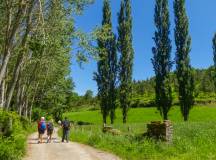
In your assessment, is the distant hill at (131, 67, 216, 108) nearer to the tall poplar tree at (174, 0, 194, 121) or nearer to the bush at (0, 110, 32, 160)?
the tall poplar tree at (174, 0, 194, 121)

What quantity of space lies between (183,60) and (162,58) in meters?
2.90

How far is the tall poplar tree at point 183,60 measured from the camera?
6031 centimetres

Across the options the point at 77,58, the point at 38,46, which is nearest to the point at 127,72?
the point at 77,58

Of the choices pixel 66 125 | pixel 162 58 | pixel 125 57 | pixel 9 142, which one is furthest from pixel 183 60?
pixel 9 142

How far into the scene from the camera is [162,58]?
61438 mm

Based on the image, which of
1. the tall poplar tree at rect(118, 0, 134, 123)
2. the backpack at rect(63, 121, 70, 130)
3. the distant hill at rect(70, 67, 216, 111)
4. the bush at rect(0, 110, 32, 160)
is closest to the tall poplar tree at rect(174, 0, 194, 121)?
the distant hill at rect(70, 67, 216, 111)

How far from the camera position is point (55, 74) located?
180 feet

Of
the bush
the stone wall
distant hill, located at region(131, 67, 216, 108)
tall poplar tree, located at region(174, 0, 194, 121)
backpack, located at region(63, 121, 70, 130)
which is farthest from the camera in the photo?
distant hill, located at region(131, 67, 216, 108)

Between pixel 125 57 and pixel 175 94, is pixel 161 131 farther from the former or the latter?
pixel 175 94

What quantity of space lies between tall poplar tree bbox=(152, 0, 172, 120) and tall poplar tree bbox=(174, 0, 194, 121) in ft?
4.44

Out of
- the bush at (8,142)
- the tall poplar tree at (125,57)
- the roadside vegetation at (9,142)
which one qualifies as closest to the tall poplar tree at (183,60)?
the tall poplar tree at (125,57)

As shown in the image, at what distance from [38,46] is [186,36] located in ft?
145

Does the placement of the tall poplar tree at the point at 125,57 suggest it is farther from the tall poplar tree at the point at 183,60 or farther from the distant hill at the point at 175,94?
the tall poplar tree at the point at 183,60

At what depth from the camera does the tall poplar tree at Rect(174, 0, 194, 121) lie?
60312 mm
